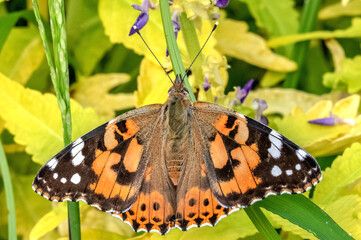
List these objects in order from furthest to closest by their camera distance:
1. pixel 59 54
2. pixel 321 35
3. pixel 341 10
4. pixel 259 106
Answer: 1. pixel 341 10
2. pixel 321 35
3. pixel 259 106
4. pixel 59 54

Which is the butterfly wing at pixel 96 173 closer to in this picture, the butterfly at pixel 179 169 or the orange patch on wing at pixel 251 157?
the butterfly at pixel 179 169

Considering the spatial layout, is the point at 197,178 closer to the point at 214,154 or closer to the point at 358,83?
the point at 214,154

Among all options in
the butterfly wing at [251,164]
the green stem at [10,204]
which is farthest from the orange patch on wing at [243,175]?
the green stem at [10,204]

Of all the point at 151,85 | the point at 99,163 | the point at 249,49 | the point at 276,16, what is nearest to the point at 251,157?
the point at 99,163

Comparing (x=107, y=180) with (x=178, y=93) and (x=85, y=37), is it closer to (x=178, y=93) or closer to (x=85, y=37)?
(x=178, y=93)

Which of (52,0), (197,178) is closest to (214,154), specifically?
(197,178)
